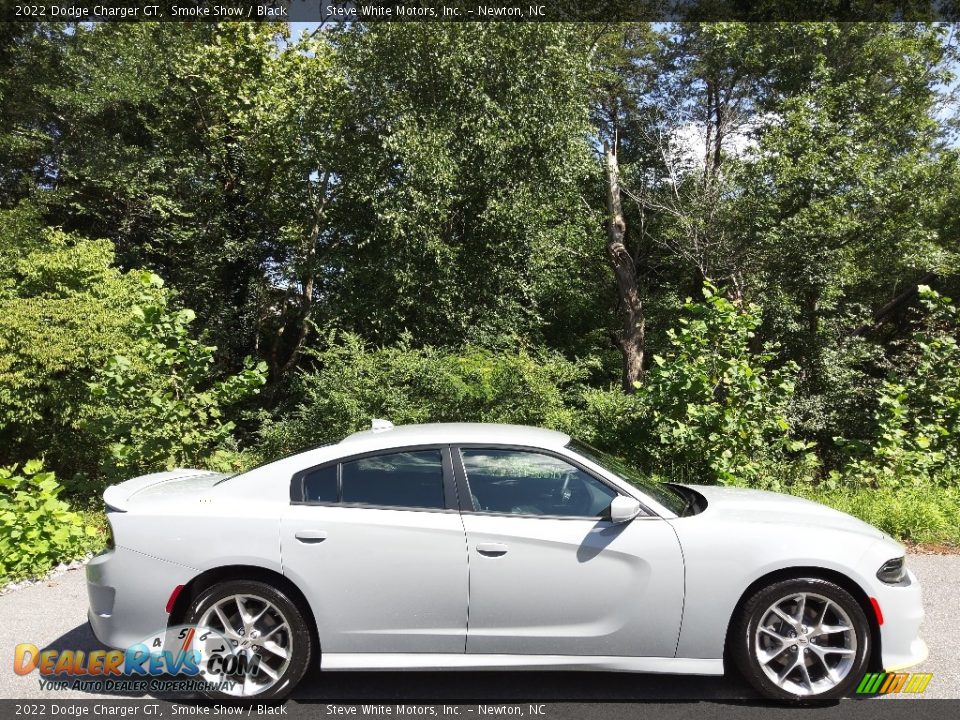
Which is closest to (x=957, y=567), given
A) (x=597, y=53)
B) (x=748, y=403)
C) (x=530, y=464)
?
(x=748, y=403)

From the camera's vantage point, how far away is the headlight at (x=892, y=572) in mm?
3980

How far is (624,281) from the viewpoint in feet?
73.3

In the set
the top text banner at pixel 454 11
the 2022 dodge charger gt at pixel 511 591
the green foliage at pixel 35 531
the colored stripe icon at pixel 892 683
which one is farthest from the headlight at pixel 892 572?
the top text banner at pixel 454 11

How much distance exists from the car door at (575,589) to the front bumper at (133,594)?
1.58 meters

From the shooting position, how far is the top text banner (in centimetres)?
1361

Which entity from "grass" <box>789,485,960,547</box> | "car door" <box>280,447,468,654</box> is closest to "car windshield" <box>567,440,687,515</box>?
"car door" <box>280,447,468,654</box>

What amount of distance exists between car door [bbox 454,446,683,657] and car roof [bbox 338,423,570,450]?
1.72ft

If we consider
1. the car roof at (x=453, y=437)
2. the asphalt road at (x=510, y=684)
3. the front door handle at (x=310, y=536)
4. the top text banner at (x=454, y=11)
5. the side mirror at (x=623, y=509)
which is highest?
the top text banner at (x=454, y=11)

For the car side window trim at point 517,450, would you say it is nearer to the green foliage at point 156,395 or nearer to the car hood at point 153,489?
the car hood at point 153,489

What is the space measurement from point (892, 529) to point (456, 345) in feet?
28.1

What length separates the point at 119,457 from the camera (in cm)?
864

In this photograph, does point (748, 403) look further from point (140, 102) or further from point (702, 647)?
point (140, 102)

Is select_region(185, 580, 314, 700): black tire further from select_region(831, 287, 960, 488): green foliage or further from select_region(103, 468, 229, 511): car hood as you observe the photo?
select_region(831, 287, 960, 488): green foliage

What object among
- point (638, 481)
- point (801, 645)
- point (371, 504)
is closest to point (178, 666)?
point (371, 504)
